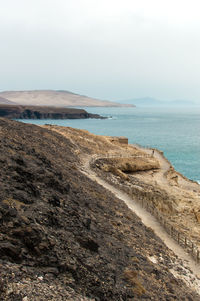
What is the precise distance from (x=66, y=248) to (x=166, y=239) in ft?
34.6

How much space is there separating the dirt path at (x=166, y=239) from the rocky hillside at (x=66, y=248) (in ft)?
3.04

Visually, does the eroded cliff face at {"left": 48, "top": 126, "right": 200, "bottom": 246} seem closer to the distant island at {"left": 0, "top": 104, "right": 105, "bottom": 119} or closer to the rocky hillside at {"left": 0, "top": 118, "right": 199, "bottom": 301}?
the rocky hillside at {"left": 0, "top": 118, "right": 199, "bottom": 301}

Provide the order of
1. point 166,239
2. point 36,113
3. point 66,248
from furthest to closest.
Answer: point 36,113
point 166,239
point 66,248

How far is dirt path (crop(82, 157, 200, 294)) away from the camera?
45.1 ft

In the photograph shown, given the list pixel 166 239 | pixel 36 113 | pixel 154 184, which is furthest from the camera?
pixel 36 113

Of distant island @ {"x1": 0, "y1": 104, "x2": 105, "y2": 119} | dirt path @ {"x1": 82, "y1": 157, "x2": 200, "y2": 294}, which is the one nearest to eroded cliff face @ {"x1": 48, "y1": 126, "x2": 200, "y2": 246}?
dirt path @ {"x1": 82, "y1": 157, "x2": 200, "y2": 294}

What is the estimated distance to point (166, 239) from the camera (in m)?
18.0

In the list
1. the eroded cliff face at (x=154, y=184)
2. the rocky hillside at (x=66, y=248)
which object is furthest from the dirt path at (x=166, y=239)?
the eroded cliff face at (x=154, y=184)

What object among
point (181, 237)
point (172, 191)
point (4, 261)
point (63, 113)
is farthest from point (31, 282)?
point (63, 113)

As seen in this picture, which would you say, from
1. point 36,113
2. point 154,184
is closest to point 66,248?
point 154,184

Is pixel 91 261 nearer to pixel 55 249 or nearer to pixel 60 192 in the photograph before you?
pixel 55 249

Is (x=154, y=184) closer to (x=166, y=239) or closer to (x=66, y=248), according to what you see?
(x=166, y=239)

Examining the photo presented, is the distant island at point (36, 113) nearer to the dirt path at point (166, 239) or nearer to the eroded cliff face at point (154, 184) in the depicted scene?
the eroded cliff face at point (154, 184)

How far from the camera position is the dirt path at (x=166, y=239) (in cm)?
1375
